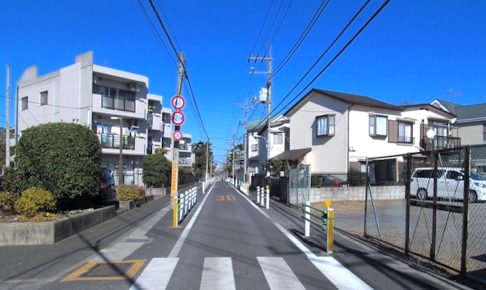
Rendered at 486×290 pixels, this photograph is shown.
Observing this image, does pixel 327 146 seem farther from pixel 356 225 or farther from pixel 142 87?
pixel 356 225

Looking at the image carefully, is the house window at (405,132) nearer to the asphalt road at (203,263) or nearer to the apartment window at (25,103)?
the asphalt road at (203,263)

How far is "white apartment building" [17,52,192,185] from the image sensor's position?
129 feet

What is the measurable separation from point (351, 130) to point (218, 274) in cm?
3095

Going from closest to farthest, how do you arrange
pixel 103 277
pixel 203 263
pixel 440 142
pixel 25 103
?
pixel 103 277
pixel 203 263
pixel 440 142
pixel 25 103

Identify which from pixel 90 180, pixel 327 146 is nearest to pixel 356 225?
pixel 90 180

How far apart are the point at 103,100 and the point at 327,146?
19.6m

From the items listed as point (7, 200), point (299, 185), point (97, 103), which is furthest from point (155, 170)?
point (7, 200)

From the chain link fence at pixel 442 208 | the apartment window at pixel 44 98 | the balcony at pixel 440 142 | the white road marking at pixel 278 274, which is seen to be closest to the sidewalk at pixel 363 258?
the chain link fence at pixel 442 208

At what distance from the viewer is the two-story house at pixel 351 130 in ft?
123

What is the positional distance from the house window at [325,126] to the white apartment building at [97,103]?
1659cm

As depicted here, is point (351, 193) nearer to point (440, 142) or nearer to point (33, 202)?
point (440, 142)

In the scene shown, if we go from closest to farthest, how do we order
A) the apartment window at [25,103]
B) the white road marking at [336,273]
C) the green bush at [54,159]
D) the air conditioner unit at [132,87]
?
the white road marking at [336,273] → the green bush at [54,159] → the apartment window at [25,103] → the air conditioner unit at [132,87]

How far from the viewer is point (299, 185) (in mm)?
24516

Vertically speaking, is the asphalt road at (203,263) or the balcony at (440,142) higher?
the balcony at (440,142)
